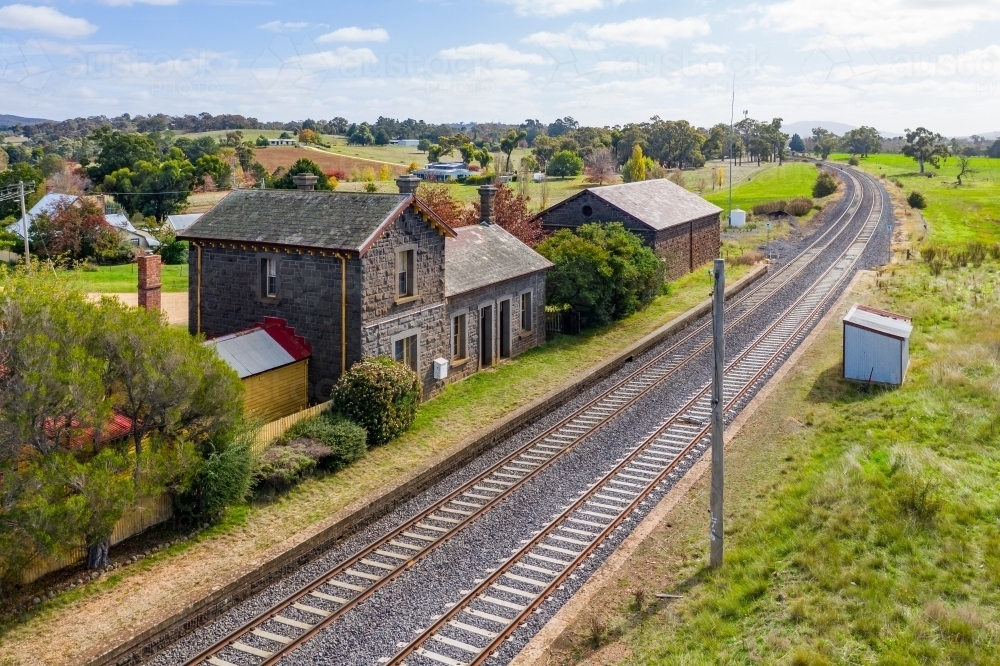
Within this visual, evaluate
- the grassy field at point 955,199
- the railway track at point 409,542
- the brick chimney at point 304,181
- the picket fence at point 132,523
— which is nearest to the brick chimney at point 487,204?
the brick chimney at point 304,181

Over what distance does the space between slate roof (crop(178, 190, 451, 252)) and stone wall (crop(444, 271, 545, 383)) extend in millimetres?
3058

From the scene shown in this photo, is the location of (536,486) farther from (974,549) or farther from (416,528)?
(974,549)

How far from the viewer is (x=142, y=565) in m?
15.0

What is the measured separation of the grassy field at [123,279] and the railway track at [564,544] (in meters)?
29.1

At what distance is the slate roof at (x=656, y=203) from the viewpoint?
44062mm

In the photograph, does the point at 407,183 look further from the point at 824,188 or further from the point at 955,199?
the point at 955,199

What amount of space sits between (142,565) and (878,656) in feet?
38.3

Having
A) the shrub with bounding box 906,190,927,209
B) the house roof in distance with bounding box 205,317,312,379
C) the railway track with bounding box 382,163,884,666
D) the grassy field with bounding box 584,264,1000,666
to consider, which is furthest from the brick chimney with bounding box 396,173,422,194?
the shrub with bounding box 906,190,927,209

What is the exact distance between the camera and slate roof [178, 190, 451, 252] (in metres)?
22.6

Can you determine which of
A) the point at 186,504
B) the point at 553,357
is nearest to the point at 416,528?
the point at 186,504

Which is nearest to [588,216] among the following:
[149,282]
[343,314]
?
[343,314]

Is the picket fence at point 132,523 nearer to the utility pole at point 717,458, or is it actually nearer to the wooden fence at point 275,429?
the wooden fence at point 275,429

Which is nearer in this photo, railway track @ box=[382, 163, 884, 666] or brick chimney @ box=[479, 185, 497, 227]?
railway track @ box=[382, 163, 884, 666]

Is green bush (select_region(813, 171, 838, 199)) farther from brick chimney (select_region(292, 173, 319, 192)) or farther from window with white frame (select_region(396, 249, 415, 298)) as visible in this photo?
window with white frame (select_region(396, 249, 415, 298))
